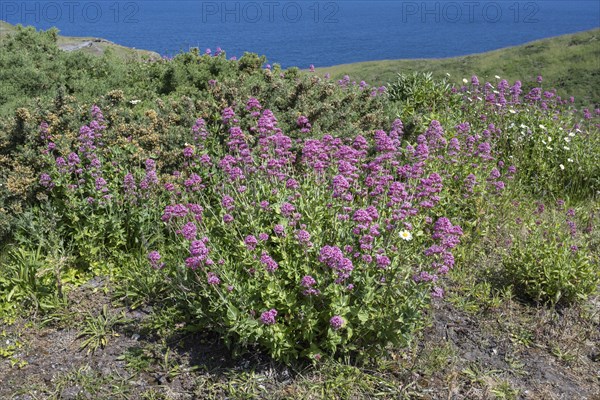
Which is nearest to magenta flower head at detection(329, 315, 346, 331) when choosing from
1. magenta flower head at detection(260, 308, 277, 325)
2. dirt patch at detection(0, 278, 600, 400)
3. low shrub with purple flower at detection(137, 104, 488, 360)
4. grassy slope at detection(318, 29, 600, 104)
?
low shrub with purple flower at detection(137, 104, 488, 360)

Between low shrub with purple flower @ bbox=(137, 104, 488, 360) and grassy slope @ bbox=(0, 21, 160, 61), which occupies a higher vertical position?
grassy slope @ bbox=(0, 21, 160, 61)

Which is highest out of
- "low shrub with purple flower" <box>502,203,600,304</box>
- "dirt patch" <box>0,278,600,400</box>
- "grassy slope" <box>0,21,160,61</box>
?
"grassy slope" <box>0,21,160,61</box>

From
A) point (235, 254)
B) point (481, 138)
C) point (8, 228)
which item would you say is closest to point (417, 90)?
point (481, 138)

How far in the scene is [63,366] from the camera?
4.30m

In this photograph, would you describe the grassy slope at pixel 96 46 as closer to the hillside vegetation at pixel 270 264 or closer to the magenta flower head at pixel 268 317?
the hillside vegetation at pixel 270 264

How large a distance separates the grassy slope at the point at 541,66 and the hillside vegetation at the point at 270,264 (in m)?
7.09

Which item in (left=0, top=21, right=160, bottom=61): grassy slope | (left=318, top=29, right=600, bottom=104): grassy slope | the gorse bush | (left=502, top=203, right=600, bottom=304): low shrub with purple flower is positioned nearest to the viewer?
(left=502, top=203, right=600, bottom=304): low shrub with purple flower

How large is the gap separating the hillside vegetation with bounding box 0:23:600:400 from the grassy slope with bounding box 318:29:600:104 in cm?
709

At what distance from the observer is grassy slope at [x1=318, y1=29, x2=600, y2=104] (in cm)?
1327

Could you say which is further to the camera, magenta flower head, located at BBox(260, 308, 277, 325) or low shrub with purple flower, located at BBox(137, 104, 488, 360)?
low shrub with purple flower, located at BBox(137, 104, 488, 360)

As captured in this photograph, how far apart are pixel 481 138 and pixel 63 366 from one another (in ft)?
19.5

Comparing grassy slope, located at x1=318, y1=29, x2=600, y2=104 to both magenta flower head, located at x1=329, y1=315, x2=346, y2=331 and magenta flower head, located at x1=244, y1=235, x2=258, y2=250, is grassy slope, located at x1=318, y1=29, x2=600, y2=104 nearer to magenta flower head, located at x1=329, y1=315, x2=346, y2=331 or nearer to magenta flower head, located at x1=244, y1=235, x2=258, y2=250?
magenta flower head, located at x1=244, y1=235, x2=258, y2=250

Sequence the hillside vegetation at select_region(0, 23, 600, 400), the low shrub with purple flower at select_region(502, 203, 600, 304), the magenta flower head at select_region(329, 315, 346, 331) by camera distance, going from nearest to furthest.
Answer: the magenta flower head at select_region(329, 315, 346, 331), the hillside vegetation at select_region(0, 23, 600, 400), the low shrub with purple flower at select_region(502, 203, 600, 304)

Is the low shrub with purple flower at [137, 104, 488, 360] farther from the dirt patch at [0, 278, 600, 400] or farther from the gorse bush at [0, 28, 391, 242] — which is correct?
the gorse bush at [0, 28, 391, 242]
